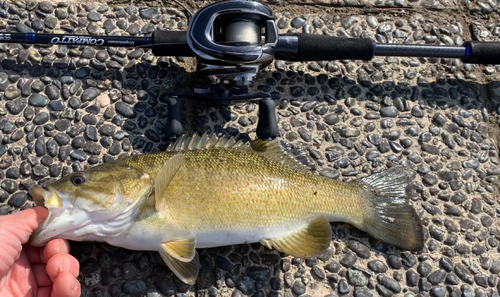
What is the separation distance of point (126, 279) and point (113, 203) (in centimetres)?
53

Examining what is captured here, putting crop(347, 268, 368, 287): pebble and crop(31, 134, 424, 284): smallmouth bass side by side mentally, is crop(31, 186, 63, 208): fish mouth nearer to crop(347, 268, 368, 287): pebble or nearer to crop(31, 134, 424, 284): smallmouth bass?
crop(31, 134, 424, 284): smallmouth bass

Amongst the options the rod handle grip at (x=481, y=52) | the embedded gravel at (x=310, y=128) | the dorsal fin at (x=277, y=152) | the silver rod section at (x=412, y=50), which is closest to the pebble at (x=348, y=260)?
the embedded gravel at (x=310, y=128)

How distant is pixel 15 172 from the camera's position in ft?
7.88

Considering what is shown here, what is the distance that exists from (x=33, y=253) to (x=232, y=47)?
1.42 metres

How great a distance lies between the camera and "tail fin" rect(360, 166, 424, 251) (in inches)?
93.4

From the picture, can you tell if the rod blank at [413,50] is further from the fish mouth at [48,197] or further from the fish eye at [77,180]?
the fish mouth at [48,197]

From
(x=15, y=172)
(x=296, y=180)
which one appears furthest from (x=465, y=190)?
(x=15, y=172)

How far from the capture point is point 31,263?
2109mm

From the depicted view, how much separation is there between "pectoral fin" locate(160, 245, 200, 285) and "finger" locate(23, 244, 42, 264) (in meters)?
0.61

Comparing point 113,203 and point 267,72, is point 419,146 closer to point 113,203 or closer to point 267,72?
point 267,72

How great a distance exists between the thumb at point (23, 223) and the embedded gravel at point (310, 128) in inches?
13.0

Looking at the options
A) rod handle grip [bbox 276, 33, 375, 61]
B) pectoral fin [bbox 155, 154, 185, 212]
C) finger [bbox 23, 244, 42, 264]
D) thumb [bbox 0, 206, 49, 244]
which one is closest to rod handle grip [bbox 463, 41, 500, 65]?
rod handle grip [bbox 276, 33, 375, 61]

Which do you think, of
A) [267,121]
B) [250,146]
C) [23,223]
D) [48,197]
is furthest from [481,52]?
[23,223]

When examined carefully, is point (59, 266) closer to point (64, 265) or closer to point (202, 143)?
point (64, 265)
